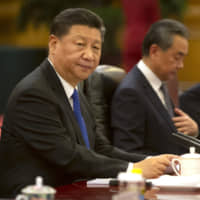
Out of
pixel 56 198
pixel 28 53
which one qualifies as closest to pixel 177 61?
pixel 56 198

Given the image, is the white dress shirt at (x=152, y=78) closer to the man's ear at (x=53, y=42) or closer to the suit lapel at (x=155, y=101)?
the suit lapel at (x=155, y=101)

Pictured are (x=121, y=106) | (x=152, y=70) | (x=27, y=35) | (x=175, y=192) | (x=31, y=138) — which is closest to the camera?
(x=175, y=192)

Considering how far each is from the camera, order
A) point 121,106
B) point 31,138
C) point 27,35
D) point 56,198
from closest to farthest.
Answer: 1. point 56,198
2. point 31,138
3. point 121,106
4. point 27,35

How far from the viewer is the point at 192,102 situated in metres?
3.83

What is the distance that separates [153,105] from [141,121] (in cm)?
13

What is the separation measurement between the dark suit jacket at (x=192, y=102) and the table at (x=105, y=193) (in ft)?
6.56

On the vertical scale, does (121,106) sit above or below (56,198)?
above

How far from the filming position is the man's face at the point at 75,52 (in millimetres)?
2252

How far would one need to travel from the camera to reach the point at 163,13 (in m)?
11.9

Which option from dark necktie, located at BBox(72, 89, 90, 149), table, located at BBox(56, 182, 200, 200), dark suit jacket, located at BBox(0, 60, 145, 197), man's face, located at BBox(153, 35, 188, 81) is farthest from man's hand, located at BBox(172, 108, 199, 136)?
table, located at BBox(56, 182, 200, 200)

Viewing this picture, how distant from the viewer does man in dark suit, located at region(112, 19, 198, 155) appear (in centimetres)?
313

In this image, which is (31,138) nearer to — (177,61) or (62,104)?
(62,104)

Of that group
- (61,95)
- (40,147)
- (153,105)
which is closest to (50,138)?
(40,147)

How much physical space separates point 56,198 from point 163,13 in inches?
417
